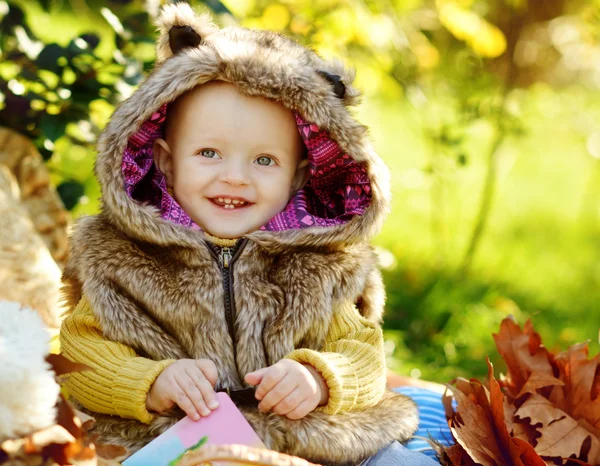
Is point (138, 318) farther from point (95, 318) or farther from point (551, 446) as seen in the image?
point (551, 446)

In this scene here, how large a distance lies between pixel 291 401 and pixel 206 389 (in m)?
0.21

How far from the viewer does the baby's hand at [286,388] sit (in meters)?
1.74

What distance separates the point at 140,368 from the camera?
1768mm

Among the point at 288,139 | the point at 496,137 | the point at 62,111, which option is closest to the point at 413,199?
the point at 496,137

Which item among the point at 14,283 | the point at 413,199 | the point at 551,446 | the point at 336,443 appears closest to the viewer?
the point at 336,443

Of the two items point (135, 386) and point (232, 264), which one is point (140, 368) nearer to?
point (135, 386)

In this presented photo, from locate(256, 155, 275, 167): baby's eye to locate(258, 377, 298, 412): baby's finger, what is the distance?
0.62m

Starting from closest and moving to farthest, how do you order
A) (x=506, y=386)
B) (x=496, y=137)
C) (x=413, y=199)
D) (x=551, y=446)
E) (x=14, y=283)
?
(x=551, y=446) < (x=506, y=386) < (x=14, y=283) < (x=496, y=137) < (x=413, y=199)

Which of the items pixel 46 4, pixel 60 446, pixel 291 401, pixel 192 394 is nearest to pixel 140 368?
pixel 192 394

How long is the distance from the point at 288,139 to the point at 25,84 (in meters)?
1.54

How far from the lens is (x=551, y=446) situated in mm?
1980

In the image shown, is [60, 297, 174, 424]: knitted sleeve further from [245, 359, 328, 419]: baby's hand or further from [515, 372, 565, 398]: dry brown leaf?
[515, 372, 565, 398]: dry brown leaf

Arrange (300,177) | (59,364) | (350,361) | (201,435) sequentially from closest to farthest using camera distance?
(59,364)
(201,435)
(350,361)
(300,177)

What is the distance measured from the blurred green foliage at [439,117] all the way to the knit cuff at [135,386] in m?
0.95
